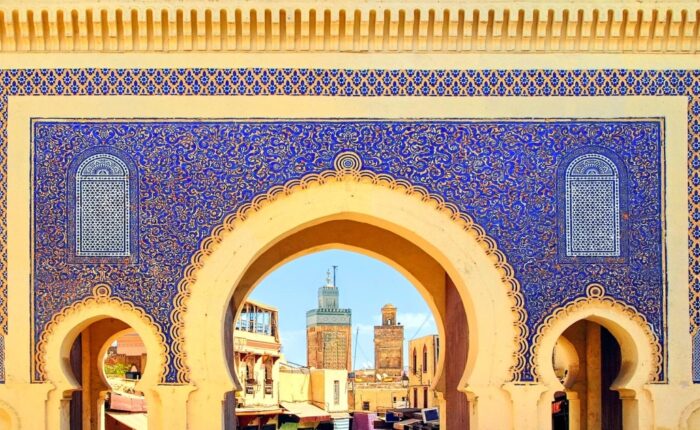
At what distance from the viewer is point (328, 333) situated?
4003cm

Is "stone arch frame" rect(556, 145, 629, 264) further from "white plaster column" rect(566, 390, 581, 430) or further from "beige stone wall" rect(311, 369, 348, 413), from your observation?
"beige stone wall" rect(311, 369, 348, 413)

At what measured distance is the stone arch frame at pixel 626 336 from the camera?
7.20 metres

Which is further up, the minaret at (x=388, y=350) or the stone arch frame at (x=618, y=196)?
the stone arch frame at (x=618, y=196)

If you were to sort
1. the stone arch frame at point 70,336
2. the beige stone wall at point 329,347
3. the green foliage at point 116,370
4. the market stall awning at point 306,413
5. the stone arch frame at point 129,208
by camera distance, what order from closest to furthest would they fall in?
the stone arch frame at point 70,336, the stone arch frame at point 129,208, the green foliage at point 116,370, the market stall awning at point 306,413, the beige stone wall at point 329,347

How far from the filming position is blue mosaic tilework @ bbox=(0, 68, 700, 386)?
7328 mm

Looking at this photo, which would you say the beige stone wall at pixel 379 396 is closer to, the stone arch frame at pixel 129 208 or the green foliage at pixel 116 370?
the green foliage at pixel 116 370

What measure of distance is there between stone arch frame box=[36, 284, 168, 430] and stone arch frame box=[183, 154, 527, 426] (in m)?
0.16

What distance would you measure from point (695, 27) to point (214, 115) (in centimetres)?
297

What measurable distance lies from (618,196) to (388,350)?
30377 millimetres

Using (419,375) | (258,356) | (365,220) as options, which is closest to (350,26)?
(365,220)

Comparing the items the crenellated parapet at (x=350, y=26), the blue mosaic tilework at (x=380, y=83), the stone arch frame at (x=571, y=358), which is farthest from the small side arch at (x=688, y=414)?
the crenellated parapet at (x=350, y=26)

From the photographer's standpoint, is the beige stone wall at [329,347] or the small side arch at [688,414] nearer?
the small side arch at [688,414]

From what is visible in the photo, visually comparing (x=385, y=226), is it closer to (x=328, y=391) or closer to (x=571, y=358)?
(x=571, y=358)

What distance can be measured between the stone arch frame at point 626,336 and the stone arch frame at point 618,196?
209 millimetres
